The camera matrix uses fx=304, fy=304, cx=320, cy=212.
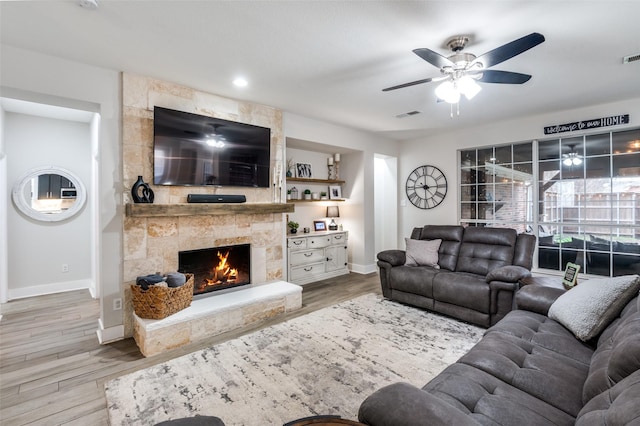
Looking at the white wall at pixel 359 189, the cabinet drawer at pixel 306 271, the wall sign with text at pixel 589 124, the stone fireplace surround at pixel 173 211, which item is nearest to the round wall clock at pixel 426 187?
the white wall at pixel 359 189

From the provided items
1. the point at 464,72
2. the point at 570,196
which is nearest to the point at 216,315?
the point at 464,72

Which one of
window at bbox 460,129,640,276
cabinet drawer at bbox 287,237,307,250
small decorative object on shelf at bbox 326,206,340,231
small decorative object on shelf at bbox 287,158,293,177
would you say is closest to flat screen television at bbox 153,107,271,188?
small decorative object on shelf at bbox 287,158,293,177

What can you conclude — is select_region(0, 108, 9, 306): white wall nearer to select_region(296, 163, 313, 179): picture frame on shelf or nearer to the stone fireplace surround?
the stone fireplace surround

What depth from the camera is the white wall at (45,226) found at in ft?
14.0

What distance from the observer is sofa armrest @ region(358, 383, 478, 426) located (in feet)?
3.32

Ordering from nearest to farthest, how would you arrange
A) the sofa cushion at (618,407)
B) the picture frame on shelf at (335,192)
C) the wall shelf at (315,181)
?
the sofa cushion at (618,407) → the wall shelf at (315,181) → the picture frame on shelf at (335,192)

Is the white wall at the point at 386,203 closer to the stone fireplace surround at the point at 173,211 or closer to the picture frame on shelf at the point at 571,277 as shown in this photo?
the stone fireplace surround at the point at 173,211

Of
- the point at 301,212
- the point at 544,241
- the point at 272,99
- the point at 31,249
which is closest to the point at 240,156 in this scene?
the point at 272,99

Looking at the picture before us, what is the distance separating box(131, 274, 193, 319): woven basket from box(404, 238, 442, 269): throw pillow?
2802mm

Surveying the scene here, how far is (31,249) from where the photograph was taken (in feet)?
14.4

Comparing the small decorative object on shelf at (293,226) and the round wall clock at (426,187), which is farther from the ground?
the round wall clock at (426,187)

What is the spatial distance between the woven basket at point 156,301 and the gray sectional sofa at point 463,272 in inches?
98.7

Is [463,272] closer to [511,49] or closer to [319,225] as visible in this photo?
[511,49]

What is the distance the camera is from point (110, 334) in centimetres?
299
